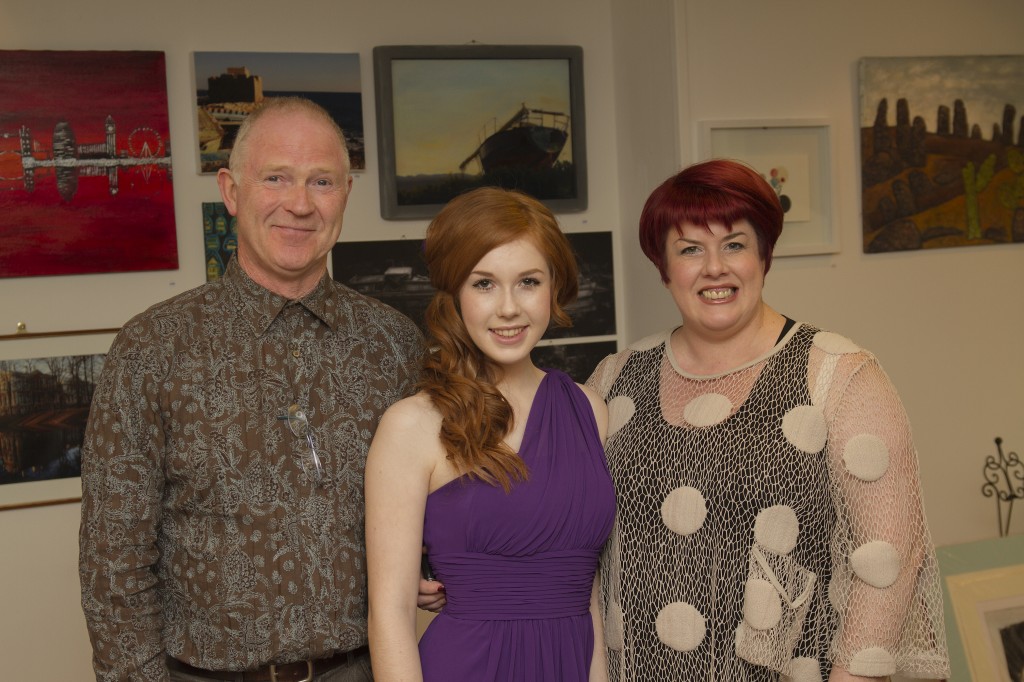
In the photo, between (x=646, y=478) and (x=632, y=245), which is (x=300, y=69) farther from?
(x=646, y=478)

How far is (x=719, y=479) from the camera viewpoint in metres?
2.09

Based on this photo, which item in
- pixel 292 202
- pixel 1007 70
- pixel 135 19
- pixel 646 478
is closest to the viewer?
pixel 292 202

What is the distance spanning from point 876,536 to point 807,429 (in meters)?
0.24

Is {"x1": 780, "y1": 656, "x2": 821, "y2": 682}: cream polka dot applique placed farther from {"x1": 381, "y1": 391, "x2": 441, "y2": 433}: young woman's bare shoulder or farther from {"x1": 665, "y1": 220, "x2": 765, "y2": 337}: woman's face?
{"x1": 381, "y1": 391, "x2": 441, "y2": 433}: young woman's bare shoulder

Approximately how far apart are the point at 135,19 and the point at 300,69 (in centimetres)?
57

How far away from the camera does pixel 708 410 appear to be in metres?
2.17

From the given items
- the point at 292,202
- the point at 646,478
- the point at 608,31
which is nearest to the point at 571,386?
the point at 646,478

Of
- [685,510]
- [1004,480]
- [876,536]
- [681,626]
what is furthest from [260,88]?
[1004,480]

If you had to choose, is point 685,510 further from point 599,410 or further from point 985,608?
point 985,608

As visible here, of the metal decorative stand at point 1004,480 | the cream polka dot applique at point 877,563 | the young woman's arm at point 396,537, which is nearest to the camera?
the young woman's arm at point 396,537

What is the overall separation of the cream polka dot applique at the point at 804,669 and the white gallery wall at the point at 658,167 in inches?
69.3

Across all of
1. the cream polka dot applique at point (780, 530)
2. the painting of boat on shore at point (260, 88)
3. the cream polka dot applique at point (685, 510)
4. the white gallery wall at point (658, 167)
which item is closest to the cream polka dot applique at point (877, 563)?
the cream polka dot applique at point (780, 530)

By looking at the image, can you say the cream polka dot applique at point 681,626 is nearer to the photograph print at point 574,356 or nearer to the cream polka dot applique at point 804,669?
the cream polka dot applique at point 804,669

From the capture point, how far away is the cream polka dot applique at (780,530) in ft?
6.69
